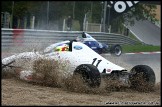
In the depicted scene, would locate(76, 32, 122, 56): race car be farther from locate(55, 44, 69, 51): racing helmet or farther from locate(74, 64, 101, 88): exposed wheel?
locate(74, 64, 101, 88): exposed wheel

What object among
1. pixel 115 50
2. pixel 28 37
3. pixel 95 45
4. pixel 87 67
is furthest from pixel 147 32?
pixel 87 67

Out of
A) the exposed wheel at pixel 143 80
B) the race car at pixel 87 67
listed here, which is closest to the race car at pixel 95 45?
the race car at pixel 87 67

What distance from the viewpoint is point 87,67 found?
25.4ft

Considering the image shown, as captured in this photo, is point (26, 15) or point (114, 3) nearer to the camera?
point (26, 15)

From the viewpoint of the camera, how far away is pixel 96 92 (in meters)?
7.62

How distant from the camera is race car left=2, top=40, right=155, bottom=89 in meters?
7.73

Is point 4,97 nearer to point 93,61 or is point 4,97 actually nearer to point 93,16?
point 93,61

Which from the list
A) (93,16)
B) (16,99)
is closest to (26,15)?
(93,16)

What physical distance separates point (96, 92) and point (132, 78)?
3.44ft

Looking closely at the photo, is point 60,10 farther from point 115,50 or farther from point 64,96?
point 64,96

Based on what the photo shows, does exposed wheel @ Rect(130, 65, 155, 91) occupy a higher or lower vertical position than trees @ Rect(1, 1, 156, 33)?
lower

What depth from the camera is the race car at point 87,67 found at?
25.4 feet

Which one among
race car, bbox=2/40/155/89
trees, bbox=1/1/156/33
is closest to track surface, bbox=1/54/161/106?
race car, bbox=2/40/155/89

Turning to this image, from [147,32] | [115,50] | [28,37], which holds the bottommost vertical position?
[115,50]
